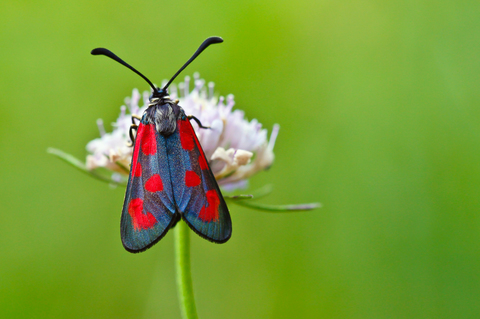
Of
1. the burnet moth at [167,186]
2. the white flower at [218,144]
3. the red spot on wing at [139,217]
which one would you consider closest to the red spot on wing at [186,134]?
the burnet moth at [167,186]

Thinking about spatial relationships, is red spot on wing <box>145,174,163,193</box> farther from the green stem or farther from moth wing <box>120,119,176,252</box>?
the green stem

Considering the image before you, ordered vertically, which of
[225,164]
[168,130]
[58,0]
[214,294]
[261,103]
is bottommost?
[214,294]

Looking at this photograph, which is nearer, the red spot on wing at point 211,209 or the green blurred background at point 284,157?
the red spot on wing at point 211,209

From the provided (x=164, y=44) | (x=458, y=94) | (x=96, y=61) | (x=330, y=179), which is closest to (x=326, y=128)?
(x=330, y=179)

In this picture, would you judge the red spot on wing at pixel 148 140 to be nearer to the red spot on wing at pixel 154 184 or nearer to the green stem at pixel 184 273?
the red spot on wing at pixel 154 184

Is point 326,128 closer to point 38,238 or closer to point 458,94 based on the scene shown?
point 458,94

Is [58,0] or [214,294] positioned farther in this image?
[58,0]
